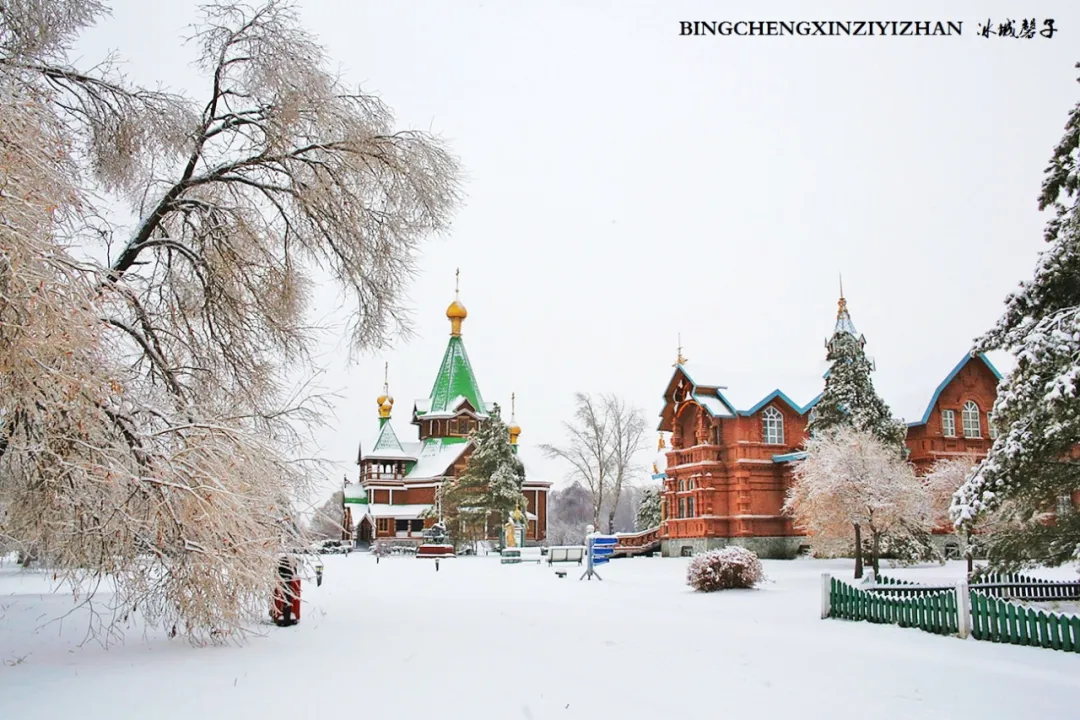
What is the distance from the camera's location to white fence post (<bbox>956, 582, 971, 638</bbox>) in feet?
41.1

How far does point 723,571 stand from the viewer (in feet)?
66.8

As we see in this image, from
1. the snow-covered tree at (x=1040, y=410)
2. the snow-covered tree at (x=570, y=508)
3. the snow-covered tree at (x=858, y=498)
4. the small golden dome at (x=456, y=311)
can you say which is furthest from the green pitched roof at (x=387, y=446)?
the snow-covered tree at (x=1040, y=410)

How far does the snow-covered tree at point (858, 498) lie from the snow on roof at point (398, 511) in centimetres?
3720

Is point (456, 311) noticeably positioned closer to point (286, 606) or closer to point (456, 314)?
point (456, 314)

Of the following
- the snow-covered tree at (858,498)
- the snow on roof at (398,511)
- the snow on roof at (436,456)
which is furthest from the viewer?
the snow on roof at (398,511)

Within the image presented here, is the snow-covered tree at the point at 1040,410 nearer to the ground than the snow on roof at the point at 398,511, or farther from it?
farther from it

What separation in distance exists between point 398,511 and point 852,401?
3730cm

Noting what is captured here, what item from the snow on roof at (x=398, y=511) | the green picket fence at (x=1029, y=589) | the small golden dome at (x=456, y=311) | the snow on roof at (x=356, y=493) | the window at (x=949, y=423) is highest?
the small golden dome at (x=456, y=311)

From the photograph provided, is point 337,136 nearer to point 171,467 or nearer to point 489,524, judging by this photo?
point 171,467

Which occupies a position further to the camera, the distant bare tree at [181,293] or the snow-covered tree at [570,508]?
the snow-covered tree at [570,508]

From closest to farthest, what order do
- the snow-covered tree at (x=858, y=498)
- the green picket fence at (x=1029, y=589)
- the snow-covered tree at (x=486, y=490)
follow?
the green picket fence at (x=1029, y=589)
the snow-covered tree at (x=858, y=498)
the snow-covered tree at (x=486, y=490)

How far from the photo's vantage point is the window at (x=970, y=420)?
37.1m

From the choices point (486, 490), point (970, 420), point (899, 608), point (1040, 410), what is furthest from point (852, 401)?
point (486, 490)

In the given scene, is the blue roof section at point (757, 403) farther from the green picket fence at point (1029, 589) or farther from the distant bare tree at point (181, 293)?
the distant bare tree at point (181, 293)
